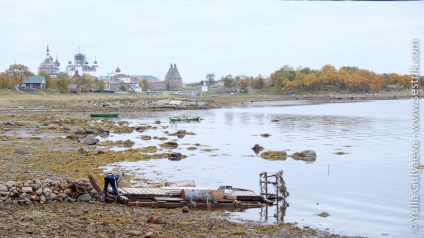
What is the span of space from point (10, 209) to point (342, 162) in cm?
2533

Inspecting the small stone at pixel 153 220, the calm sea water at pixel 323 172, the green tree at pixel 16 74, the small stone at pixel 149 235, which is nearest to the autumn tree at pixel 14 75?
the green tree at pixel 16 74

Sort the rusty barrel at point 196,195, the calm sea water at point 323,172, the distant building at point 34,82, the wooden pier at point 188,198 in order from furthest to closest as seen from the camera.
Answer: the distant building at point 34,82, the rusty barrel at point 196,195, the wooden pier at point 188,198, the calm sea water at point 323,172

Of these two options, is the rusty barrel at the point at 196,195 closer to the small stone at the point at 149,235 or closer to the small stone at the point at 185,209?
the small stone at the point at 185,209

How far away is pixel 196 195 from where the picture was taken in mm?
21062

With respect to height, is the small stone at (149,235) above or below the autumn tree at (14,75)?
below

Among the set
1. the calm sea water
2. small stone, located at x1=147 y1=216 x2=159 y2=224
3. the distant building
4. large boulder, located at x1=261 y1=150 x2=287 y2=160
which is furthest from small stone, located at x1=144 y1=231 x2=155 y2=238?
the distant building

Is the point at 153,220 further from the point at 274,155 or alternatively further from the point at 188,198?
the point at 274,155

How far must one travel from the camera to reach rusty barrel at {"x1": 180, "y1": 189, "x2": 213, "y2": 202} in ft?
68.7

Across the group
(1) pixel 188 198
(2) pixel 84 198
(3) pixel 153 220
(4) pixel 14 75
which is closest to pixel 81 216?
(3) pixel 153 220

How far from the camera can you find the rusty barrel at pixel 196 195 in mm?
20953

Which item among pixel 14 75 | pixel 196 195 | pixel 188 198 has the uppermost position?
pixel 14 75

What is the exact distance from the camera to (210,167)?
33500 millimetres

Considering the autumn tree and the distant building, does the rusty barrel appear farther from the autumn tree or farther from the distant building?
the distant building

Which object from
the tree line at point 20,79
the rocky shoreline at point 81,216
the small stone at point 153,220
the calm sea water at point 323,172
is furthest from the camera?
the tree line at point 20,79
